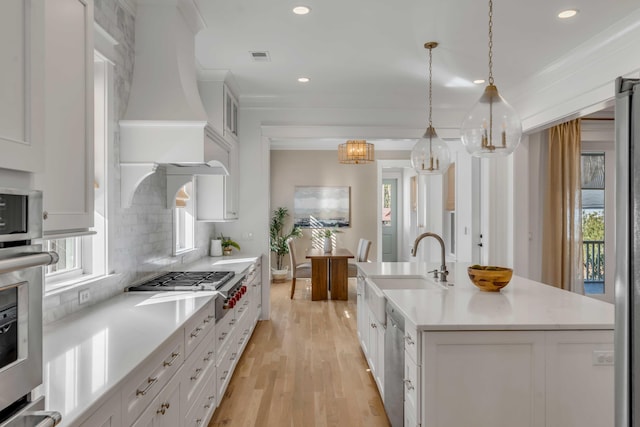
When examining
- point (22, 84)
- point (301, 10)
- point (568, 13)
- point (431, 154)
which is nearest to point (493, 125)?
point (431, 154)

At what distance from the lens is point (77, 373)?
133 cm

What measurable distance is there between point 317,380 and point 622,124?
9.77 feet

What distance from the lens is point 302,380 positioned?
3.48m

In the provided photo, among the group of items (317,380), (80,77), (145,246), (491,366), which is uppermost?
(80,77)

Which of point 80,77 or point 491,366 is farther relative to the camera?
point 491,366

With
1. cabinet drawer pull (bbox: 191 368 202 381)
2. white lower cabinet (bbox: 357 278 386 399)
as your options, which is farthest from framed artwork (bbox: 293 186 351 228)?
cabinet drawer pull (bbox: 191 368 202 381)

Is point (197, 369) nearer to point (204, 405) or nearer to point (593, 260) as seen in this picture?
point (204, 405)

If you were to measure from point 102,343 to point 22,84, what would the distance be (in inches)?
42.1

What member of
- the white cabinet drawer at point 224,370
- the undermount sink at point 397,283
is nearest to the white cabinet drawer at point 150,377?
the white cabinet drawer at point 224,370

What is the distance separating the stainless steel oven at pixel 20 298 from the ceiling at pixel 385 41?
2.49m

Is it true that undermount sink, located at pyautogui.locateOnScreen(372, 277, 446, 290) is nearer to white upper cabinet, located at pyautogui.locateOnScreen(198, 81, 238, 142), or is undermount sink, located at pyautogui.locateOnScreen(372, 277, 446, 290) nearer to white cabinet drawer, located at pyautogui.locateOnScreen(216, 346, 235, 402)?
white cabinet drawer, located at pyautogui.locateOnScreen(216, 346, 235, 402)

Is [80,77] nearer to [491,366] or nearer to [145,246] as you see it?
[145,246]

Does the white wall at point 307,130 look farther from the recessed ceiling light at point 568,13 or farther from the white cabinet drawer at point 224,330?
the white cabinet drawer at point 224,330

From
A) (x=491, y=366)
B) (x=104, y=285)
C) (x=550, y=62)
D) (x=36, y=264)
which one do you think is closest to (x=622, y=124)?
(x=491, y=366)
